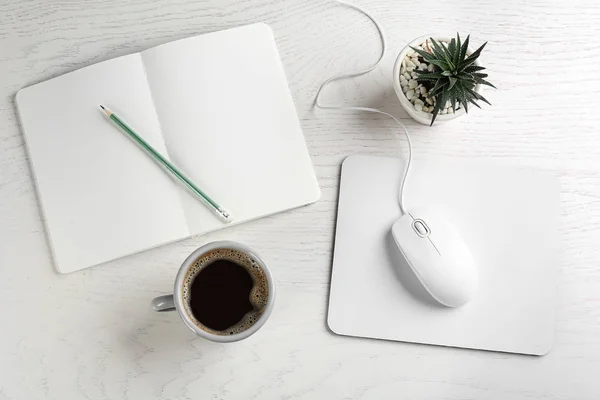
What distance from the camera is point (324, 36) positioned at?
0.79 meters

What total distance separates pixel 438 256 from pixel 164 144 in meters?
0.35

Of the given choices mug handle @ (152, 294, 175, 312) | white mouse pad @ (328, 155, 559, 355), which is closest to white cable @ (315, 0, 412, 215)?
white mouse pad @ (328, 155, 559, 355)

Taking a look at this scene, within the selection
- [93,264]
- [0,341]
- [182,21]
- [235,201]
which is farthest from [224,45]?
[0,341]

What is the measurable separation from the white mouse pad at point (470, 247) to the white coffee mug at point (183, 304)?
10 centimetres

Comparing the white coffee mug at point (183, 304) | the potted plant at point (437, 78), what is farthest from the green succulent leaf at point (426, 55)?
the white coffee mug at point (183, 304)

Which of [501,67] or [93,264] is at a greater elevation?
[501,67]

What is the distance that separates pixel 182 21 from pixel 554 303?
0.57 metres

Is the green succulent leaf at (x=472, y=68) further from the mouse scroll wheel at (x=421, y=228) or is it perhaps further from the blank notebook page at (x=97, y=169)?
the blank notebook page at (x=97, y=169)

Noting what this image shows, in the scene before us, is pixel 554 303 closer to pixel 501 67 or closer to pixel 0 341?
pixel 501 67

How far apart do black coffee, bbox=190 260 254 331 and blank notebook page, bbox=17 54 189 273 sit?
3.2 inches

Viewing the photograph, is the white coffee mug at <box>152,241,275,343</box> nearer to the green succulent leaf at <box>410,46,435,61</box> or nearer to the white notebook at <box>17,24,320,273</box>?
the white notebook at <box>17,24,320,273</box>

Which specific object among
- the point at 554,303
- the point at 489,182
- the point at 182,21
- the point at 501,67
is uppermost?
the point at 182,21

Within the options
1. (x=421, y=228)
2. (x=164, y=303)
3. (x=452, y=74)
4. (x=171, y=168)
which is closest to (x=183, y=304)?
(x=164, y=303)

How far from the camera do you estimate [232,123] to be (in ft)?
2.50
